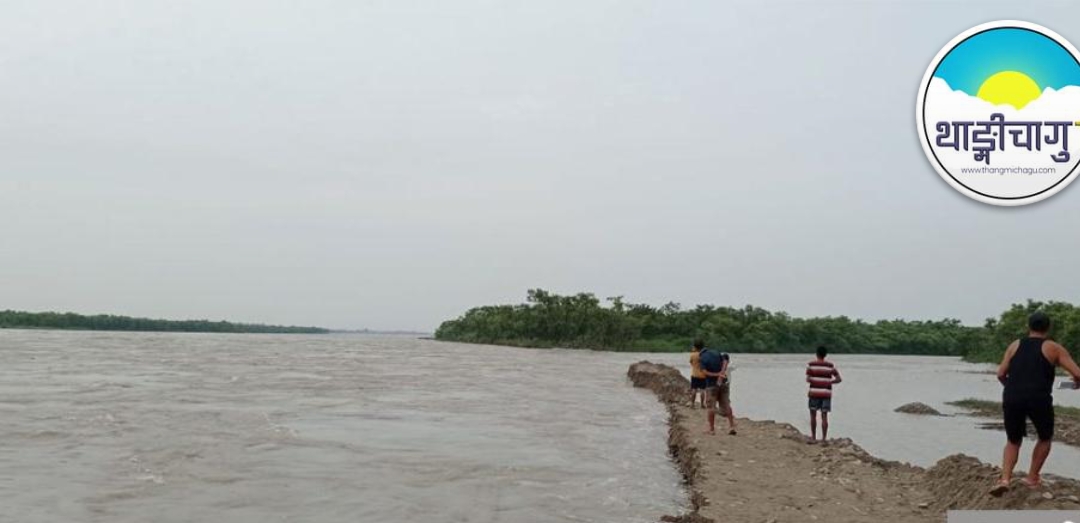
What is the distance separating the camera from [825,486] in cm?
1108

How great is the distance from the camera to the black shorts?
25.2ft

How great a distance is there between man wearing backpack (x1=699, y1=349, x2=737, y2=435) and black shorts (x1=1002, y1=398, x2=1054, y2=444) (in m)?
8.47

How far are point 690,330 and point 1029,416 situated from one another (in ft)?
380

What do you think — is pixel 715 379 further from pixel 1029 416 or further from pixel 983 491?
pixel 1029 416

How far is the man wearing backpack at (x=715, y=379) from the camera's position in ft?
54.3

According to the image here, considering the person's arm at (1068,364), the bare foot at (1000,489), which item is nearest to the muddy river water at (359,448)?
the bare foot at (1000,489)

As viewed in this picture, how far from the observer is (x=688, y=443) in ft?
50.0

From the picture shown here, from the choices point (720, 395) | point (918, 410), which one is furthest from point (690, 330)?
point (720, 395)

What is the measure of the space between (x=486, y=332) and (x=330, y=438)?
116 metres

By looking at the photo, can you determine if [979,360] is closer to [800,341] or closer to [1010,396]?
[800,341]

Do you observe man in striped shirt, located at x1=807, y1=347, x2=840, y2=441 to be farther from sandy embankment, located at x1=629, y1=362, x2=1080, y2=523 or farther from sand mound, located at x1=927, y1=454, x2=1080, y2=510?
sand mound, located at x1=927, y1=454, x2=1080, y2=510

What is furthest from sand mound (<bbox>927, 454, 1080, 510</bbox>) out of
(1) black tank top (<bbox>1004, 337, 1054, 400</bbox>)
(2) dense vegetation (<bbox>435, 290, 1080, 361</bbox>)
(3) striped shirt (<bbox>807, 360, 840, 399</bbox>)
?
(2) dense vegetation (<bbox>435, 290, 1080, 361</bbox>)

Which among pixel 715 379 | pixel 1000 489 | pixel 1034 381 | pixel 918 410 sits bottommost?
pixel 918 410

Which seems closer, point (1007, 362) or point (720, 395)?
point (1007, 362)
